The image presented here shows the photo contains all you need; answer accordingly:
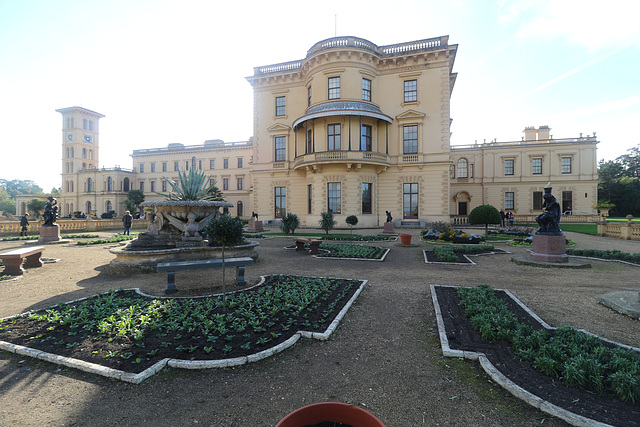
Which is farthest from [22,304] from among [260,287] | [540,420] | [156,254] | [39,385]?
[540,420]

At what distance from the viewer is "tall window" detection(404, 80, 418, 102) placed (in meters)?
27.2

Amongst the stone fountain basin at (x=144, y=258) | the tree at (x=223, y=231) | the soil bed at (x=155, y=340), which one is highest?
the tree at (x=223, y=231)

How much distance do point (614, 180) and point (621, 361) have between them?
69.8 meters

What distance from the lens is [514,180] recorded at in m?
38.6

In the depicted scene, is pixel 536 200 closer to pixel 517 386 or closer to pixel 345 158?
pixel 345 158

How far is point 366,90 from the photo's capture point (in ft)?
89.1

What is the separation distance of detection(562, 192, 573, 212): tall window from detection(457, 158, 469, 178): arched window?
39.2ft

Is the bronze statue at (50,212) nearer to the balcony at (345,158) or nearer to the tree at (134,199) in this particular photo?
the balcony at (345,158)

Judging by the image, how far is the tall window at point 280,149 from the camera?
30.6 meters

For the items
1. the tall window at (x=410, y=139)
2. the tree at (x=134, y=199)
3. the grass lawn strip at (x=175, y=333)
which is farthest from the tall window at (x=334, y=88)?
the tree at (x=134, y=199)

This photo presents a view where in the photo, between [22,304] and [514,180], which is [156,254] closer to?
[22,304]

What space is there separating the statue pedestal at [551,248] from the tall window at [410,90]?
21.0 meters

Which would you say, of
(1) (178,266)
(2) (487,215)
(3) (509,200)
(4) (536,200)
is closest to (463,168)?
(3) (509,200)

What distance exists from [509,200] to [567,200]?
676 centimetres
